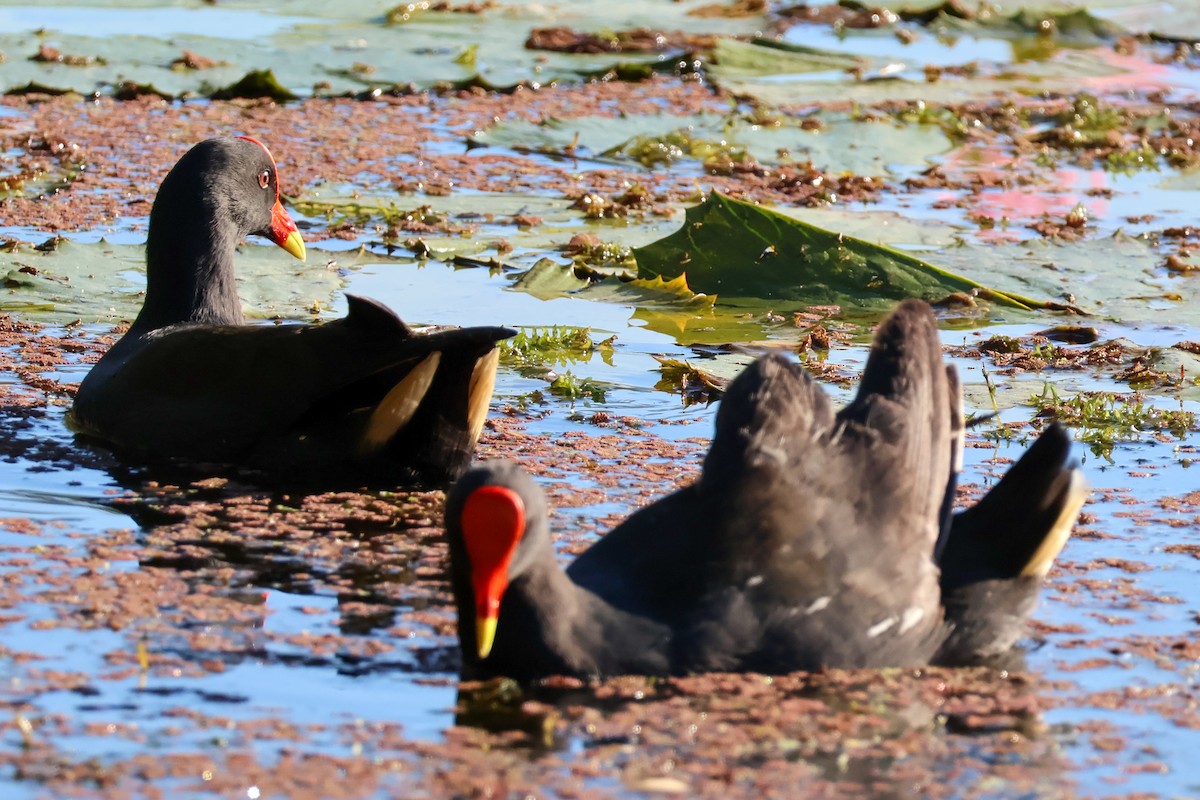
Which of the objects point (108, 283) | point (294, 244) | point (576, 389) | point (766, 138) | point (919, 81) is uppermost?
point (919, 81)

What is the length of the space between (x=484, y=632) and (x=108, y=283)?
12.8 ft

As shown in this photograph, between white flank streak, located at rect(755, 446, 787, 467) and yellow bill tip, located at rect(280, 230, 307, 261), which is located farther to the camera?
yellow bill tip, located at rect(280, 230, 307, 261)

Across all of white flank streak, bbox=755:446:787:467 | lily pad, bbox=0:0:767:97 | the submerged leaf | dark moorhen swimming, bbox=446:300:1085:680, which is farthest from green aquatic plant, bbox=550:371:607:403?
lily pad, bbox=0:0:767:97

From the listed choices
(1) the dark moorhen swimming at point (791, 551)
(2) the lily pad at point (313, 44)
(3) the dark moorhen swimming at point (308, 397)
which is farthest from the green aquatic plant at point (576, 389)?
(2) the lily pad at point (313, 44)

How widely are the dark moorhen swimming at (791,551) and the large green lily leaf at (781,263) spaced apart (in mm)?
2889

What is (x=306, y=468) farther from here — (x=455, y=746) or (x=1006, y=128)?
(x=1006, y=128)

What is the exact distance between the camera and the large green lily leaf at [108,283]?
21.9 ft

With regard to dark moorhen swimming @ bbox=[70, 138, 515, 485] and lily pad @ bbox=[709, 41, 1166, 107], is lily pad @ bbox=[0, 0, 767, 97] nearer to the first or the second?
lily pad @ bbox=[709, 41, 1166, 107]

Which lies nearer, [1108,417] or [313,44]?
[1108,417]

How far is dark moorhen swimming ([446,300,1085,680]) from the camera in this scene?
140 inches

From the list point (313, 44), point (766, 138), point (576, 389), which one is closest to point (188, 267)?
point (576, 389)

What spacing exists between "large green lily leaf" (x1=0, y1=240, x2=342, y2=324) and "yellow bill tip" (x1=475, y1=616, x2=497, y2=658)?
11.3 feet

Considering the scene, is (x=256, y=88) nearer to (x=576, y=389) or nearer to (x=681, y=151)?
(x=681, y=151)

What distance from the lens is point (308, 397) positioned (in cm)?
498
